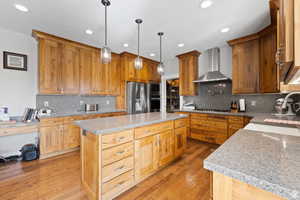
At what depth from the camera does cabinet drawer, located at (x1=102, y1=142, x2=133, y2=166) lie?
1399 millimetres

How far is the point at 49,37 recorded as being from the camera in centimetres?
A: 273

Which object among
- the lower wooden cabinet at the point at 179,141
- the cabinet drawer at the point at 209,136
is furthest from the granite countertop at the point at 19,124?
the cabinet drawer at the point at 209,136

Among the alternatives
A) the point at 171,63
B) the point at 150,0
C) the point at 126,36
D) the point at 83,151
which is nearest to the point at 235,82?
the point at 171,63

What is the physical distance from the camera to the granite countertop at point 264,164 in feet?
1.56

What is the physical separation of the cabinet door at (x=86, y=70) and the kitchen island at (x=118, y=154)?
1853 millimetres

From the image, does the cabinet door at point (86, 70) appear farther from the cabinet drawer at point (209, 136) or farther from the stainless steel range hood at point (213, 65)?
the cabinet drawer at point (209, 136)

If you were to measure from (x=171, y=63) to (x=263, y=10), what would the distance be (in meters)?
2.96

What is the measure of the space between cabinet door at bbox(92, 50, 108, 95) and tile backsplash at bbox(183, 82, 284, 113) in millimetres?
2739

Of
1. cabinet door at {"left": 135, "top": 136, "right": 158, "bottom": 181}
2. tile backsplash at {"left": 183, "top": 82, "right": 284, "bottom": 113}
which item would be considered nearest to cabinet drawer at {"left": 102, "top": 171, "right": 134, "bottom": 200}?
cabinet door at {"left": 135, "top": 136, "right": 158, "bottom": 181}

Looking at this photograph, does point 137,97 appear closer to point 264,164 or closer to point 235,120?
point 235,120

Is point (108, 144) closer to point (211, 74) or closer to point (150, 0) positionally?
point (150, 0)

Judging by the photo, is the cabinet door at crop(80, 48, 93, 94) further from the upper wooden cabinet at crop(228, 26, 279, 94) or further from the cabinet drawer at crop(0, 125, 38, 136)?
the upper wooden cabinet at crop(228, 26, 279, 94)

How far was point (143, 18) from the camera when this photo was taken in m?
2.18

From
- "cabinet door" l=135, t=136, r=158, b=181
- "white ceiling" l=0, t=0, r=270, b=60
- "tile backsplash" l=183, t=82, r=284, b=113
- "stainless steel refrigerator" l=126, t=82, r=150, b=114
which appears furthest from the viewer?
"stainless steel refrigerator" l=126, t=82, r=150, b=114
